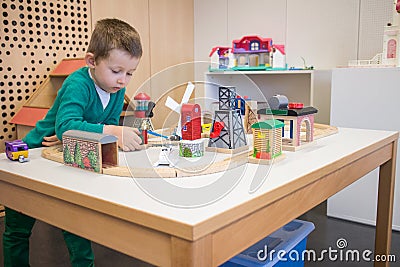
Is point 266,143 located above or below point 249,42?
below

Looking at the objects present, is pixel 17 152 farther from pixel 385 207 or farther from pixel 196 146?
pixel 385 207

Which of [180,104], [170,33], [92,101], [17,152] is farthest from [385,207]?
[170,33]

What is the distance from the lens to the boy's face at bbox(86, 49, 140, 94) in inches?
44.3

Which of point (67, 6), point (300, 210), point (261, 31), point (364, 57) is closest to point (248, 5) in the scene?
point (261, 31)

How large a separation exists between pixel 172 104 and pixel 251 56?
1.79m

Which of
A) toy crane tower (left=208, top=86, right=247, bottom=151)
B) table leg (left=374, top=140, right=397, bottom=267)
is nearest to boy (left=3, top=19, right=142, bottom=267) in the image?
toy crane tower (left=208, top=86, right=247, bottom=151)

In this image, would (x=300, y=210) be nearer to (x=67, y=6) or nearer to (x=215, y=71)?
(x=215, y=71)

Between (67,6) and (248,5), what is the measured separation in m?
1.46

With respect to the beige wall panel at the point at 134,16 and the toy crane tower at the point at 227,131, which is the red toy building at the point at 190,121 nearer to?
the toy crane tower at the point at 227,131

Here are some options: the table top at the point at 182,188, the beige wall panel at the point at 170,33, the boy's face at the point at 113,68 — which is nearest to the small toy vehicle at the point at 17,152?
→ the table top at the point at 182,188

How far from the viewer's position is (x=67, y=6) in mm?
2672

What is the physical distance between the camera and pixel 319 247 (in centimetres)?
178

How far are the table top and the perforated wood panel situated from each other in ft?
5.03

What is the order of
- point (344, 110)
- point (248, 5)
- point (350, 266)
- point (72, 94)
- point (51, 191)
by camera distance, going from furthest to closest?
point (248, 5)
point (344, 110)
point (350, 266)
point (72, 94)
point (51, 191)
